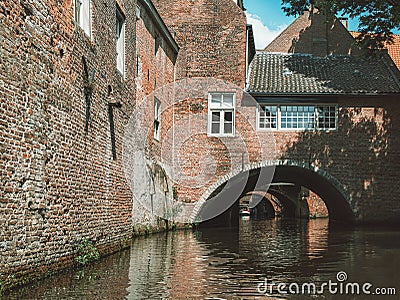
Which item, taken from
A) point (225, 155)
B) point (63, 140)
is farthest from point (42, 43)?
point (225, 155)

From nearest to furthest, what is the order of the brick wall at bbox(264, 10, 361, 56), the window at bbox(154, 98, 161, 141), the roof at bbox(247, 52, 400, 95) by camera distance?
1. the window at bbox(154, 98, 161, 141)
2. the roof at bbox(247, 52, 400, 95)
3. the brick wall at bbox(264, 10, 361, 56)

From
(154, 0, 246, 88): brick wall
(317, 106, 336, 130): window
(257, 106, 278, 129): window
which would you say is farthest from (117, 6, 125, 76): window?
(317, 106, 336, 130): window

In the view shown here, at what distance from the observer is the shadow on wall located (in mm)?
20469

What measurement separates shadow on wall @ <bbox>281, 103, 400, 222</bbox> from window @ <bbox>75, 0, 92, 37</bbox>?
11.7 m

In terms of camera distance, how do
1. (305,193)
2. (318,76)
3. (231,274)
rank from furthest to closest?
(305,193) < (318,76) < (231,274)

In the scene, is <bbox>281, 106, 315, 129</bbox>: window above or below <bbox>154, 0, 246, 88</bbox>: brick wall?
below

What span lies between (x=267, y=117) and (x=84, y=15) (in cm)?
1164

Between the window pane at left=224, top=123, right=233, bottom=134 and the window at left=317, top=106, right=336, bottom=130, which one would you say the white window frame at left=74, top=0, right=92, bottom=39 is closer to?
the window pane at left=224, top=123, right=233, bottom=134

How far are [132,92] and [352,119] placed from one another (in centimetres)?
977

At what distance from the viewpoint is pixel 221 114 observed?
2108 centimetres

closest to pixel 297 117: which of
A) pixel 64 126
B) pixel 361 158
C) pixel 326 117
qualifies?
pixel 326 117

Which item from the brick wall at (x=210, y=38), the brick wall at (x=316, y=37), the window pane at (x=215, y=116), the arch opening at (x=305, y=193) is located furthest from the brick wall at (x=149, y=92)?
the brick wall at (x=316, y=37)

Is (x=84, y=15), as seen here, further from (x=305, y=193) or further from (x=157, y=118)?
(x=305, y=193)

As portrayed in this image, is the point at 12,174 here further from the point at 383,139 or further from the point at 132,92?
the point at 383,139
